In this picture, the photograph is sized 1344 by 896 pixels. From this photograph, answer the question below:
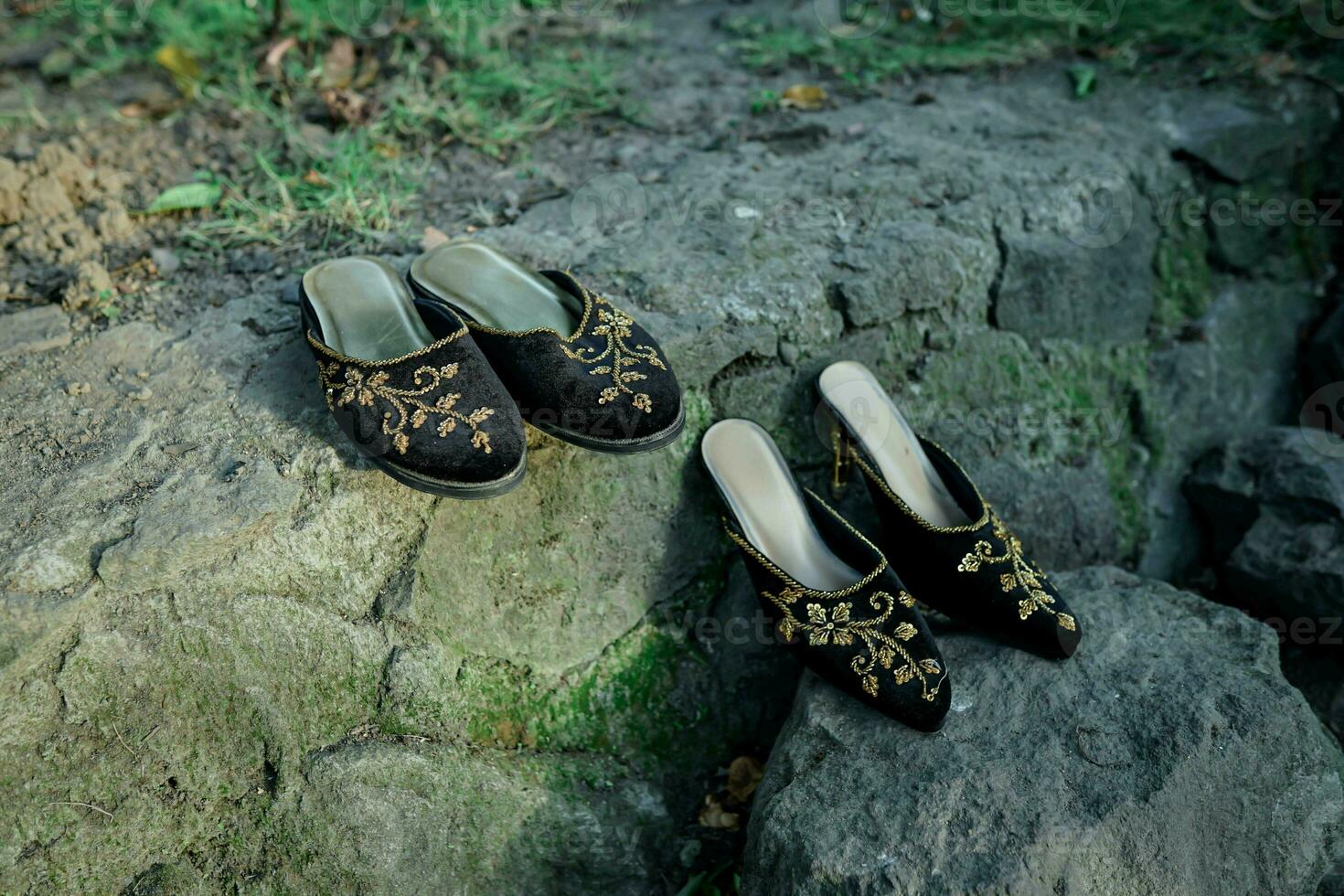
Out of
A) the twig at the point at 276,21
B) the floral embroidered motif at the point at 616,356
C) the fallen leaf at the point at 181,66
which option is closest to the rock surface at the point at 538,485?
the floral embroidered motif at the point at 616,356

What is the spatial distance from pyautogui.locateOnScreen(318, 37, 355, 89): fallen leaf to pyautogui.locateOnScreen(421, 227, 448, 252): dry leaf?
3.95ft

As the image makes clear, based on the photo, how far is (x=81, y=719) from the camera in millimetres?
2150

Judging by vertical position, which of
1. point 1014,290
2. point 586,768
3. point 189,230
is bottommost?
point 586,768

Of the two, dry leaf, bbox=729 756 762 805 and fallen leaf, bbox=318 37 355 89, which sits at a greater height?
fallen leaf, bbox=318 37 355 89

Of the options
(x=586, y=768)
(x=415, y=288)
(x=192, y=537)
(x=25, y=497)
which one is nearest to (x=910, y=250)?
(x=415, y=288)

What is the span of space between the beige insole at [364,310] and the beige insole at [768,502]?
851 millimetres

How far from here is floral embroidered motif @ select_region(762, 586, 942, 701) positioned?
2373 millimetres

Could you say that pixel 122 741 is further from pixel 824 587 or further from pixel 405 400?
pixel 824 587

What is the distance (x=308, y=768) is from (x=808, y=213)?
7.21 feet

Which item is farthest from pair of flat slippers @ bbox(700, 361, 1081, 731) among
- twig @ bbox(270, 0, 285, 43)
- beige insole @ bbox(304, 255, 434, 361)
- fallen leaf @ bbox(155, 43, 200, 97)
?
fallen leaf @ bbox(155, 43, 200, 97)

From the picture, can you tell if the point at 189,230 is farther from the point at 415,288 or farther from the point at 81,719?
the point at 81,719

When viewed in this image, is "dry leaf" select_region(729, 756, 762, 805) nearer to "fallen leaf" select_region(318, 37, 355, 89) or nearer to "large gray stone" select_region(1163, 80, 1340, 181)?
"large gray stone" select_region(1163, 80, 1340, 181)

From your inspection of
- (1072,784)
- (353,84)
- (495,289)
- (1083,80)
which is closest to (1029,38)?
(1083,80)

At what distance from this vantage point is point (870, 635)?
2418mm
